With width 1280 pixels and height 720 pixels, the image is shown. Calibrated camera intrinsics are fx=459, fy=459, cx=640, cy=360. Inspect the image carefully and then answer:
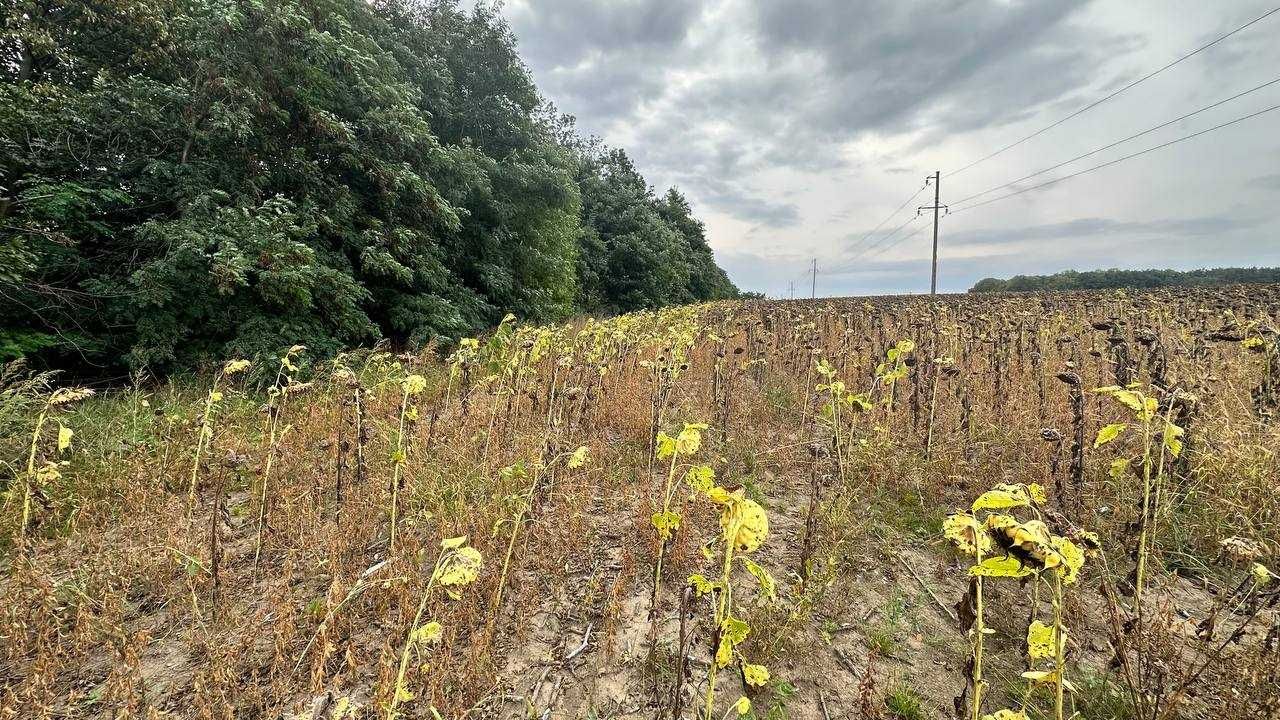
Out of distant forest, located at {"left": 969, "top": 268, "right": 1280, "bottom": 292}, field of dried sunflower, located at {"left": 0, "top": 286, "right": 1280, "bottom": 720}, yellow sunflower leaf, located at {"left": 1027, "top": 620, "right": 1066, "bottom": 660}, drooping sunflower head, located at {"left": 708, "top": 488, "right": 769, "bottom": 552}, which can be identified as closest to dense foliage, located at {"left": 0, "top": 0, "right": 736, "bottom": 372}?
field of dried sunflower, located at {"left": 0, "top": 286, "right": 1280, "bottom": 720}

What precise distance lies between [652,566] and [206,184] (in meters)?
8.55

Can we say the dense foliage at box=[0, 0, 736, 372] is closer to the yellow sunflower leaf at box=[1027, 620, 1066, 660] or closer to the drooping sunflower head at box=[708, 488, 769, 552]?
the drooping sunflower head at box=[708, 488, 769, 552]

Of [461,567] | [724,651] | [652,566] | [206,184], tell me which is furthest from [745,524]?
[206,184]

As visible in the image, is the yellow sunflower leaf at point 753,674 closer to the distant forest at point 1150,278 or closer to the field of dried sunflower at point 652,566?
the field of dried sunflower at point 652,566

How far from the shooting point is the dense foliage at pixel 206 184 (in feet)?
19.9

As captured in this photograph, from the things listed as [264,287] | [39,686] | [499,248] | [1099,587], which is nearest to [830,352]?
[1099,587]

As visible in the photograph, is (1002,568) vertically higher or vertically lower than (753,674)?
higher

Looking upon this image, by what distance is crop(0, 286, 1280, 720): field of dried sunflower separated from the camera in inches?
65.4

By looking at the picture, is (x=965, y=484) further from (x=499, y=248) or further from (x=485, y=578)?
(x=499, y=248)

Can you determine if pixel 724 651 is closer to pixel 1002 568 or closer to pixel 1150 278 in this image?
pixel 1002 568

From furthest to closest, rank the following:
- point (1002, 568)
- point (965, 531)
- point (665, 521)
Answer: point (665, 521), point (965, 531), point (1002, 568)

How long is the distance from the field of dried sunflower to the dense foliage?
2518 mm

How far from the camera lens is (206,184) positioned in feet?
22.2

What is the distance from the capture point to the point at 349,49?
7.49 meters
